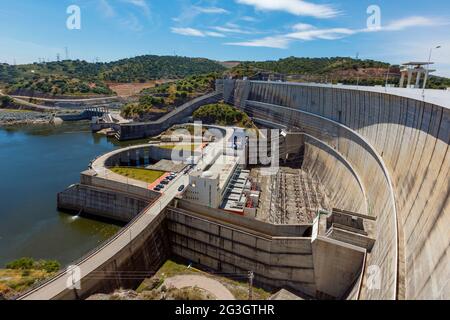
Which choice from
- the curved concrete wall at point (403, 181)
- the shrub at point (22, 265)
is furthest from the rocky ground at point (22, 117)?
the curved concrete wall at point (403, 181)

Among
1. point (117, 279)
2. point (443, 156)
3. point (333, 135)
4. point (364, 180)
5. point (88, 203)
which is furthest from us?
point (333, 135)

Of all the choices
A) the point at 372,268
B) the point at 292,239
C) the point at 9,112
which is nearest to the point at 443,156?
the point at 372,268

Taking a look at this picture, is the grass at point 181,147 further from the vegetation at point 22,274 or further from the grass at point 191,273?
the vegetation at point 22,274

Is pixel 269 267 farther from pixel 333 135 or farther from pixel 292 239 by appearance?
pixel 333 135

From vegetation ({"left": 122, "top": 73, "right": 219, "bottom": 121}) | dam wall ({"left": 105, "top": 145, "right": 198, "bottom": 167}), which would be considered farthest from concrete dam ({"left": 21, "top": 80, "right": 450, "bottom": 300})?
vegetation ({"left": 122, "top": 73, "right": 219, "bottom": 121})

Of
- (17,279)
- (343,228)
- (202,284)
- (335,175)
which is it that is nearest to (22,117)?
(17,279)

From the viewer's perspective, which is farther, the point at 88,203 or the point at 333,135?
the point at 333,135

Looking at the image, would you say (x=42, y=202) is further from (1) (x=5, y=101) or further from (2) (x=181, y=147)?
(1) (x=5, y=101)
